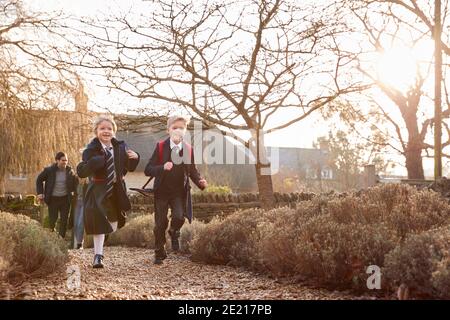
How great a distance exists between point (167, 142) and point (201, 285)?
220 centimetres

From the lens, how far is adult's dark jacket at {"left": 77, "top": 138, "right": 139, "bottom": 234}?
7028mm

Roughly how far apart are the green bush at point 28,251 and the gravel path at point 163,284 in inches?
6.4

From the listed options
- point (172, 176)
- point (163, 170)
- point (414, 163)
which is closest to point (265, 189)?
point (172, 176)

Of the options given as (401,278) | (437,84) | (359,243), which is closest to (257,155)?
(437,84)

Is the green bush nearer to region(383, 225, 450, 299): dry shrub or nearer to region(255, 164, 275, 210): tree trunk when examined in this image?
region(383, 225, 450, 299): dry shrub

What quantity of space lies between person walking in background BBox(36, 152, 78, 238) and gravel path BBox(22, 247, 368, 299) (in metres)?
3.63

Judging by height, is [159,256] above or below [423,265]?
below

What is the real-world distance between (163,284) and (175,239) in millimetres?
2602

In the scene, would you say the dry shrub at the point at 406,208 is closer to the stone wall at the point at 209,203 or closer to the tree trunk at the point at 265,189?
the tree trunk at the point at 265,189

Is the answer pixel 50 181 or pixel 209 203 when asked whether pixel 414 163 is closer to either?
pixel 209 203

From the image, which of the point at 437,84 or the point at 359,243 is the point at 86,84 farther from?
the point at 359,243

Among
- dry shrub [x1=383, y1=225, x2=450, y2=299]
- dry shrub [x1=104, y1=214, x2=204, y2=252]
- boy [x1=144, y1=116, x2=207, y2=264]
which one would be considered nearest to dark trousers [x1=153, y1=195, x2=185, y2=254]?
boy [x1=144, y1=116, x2=207, y2=264]

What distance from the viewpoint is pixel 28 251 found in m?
6.37

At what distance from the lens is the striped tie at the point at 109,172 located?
23.2ft
